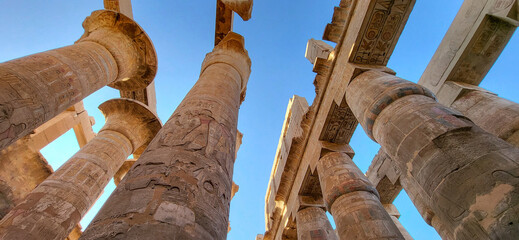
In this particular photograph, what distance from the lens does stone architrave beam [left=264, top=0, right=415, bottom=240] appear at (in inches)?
199

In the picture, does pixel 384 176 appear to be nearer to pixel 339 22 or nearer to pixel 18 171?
pixel 339 22

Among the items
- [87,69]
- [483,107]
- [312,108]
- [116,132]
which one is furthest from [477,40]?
[116,132]

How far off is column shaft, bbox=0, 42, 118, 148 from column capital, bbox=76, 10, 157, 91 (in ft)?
2.07

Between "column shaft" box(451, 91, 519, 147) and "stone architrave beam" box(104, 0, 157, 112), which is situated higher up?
"stone architrave beam" box(104, 0, 157, 112)

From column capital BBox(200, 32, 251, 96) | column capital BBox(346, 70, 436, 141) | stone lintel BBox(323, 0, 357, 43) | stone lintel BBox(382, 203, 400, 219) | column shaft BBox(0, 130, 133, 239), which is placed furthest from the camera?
stone lintel BBox(382, 203, 400, 219)

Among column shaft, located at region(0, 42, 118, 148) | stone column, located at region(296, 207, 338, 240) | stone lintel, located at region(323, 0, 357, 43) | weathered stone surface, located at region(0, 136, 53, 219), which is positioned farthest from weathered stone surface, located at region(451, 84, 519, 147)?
weathered stone surface, located at region(0, 136, 53, 219)

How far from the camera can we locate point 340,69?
19.2 ft

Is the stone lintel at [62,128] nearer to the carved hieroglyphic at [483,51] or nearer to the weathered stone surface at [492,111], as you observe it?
the weathered stone surface at [492,111]

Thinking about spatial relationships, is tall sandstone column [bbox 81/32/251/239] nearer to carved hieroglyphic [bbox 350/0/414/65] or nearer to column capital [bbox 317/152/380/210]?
column capital [bbox 317/152/380/210]

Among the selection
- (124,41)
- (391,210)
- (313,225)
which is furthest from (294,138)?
(124,41)

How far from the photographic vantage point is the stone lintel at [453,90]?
5.65m

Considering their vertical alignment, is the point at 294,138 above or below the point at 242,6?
below

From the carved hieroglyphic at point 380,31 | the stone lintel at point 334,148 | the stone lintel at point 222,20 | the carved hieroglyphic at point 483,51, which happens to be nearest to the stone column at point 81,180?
the stone lintel at point 222,20

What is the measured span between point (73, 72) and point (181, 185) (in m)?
3.47
